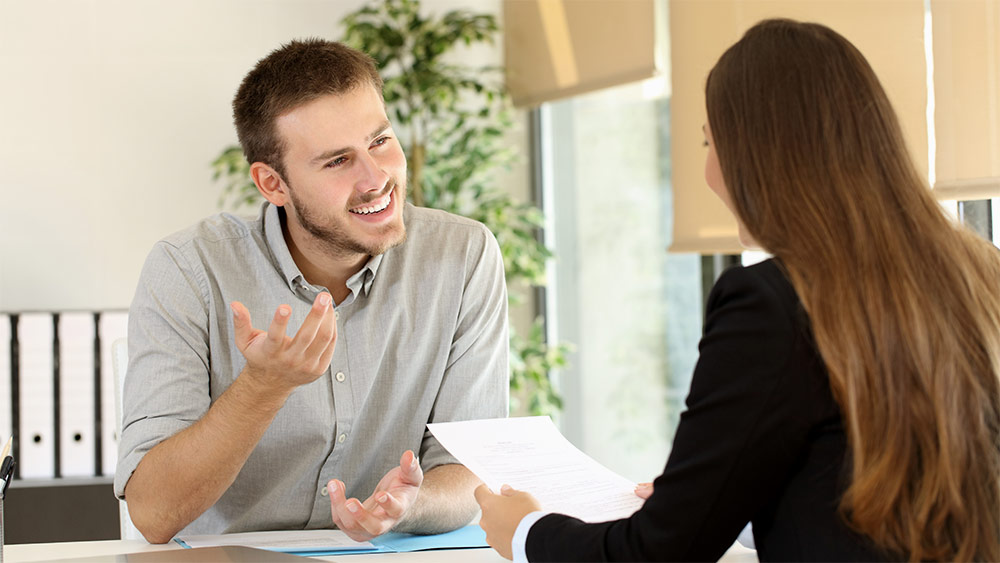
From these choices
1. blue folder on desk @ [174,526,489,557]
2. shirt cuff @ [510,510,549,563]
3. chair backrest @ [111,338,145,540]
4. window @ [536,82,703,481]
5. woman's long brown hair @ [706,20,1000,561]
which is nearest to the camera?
woman's long brown hair @ [706,20,1000,561]

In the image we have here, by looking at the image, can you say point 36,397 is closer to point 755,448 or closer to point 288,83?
point 288,83

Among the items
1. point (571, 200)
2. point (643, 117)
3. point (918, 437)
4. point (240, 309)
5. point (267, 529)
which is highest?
point (643, 117)

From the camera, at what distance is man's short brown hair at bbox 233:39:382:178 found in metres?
1.67

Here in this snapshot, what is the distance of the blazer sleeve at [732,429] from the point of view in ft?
2.97

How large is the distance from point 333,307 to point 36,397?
1.35 metres

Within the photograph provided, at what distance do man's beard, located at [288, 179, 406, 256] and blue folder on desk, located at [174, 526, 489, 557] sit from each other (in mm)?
505

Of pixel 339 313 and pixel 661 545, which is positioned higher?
pixel 339 313

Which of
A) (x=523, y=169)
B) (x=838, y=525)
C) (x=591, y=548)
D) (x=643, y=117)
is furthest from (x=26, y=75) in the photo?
(x=838, y=525)

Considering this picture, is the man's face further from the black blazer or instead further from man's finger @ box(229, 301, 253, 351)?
the black blazer

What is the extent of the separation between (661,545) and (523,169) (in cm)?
283

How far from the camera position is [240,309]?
1.28 metres

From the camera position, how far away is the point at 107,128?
10.2 ft

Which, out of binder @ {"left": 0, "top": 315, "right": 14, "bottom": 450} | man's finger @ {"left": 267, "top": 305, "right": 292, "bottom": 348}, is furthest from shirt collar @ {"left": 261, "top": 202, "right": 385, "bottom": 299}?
binder @ {"left": 0, "top": 315, "right": 14, "bottom": 450}

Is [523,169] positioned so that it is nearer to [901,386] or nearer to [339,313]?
[339,313]
